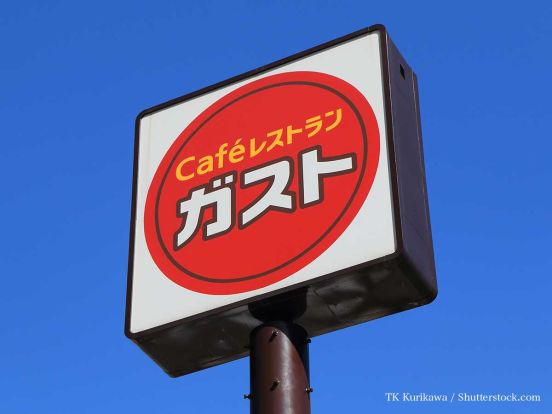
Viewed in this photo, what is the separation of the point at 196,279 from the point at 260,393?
0.98 metres

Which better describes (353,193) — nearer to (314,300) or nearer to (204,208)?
(314,300)

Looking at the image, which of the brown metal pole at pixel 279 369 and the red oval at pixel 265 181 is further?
the red oval at pixel 265 181

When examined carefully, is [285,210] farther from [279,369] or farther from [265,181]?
[279,369]

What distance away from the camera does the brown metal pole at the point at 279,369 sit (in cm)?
543

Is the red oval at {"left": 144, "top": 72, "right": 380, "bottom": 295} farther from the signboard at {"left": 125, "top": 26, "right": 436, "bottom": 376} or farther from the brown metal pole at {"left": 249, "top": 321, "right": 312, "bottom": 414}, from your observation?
the brown metal pole at {"left": 249, "top": 321, "right": 312, "bottom": 414}

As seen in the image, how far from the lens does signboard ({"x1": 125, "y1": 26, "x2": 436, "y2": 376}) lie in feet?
18.9

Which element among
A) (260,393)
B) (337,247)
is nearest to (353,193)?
(337,247)

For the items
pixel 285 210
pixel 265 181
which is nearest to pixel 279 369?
pixel 285 210

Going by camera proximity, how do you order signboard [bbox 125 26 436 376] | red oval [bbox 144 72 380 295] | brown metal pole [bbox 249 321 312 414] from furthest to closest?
1. red oval [bbox 144 72 380 295]
2. signboard [bbox 125 26 436 376]
3. brown metal pole [bbox 249 321 312 414]

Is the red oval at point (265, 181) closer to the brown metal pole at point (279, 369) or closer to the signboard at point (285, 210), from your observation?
the signboard at point (285, 210)

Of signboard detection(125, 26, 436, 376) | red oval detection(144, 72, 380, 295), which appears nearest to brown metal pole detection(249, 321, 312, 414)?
signboard detection(125, 26, 436, 376)

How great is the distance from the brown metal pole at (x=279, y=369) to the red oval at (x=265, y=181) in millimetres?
322

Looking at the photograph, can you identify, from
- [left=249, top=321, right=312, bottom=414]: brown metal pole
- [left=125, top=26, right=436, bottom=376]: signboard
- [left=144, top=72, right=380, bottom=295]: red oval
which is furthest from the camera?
[left=144, top=72, right=380, bottom=295]: red oval

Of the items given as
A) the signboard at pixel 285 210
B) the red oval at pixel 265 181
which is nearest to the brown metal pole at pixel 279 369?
the signboard at pixel 285 210
